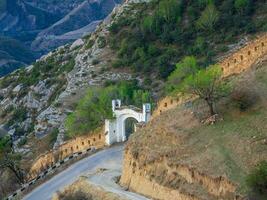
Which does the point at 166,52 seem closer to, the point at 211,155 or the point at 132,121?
the point at 132,121

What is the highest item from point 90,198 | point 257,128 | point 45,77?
Result: point 45,77

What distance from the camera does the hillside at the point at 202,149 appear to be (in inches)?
1415

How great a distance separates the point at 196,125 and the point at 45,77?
82.3m

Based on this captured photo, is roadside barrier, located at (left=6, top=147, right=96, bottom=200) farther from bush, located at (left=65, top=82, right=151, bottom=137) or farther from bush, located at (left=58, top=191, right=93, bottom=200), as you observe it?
bush, located at (left=58, top=191, right=93, bottom=200)

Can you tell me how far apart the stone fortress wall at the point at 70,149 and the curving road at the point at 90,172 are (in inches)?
98.3

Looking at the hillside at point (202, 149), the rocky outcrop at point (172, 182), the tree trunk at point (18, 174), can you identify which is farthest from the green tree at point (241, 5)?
the rocky outcrop at point (172, 182)

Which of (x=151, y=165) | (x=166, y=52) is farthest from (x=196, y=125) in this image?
(x=166, y=52)

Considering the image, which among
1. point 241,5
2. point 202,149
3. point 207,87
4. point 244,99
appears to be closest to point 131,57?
point 241,5


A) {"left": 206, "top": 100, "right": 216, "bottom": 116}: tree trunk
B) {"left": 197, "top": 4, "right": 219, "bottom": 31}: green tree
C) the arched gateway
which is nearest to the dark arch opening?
the arched gateway

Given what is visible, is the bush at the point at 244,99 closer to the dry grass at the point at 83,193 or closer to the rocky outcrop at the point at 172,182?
the rocky outcrop at the point at 172,182

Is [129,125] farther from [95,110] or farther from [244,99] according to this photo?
[244,99]

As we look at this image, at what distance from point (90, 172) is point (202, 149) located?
13.0m

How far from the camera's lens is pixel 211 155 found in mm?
37844

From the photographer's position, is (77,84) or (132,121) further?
(77,84)
